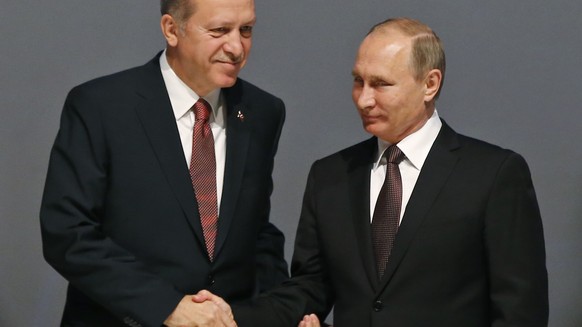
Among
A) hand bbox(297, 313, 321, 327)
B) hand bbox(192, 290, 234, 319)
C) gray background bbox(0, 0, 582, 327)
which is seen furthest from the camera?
gray background bbox(0, 0, 582, 327)

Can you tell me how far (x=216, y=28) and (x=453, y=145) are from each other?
0.62m

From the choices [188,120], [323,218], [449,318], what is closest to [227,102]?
[188,120]

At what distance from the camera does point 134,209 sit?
315cm

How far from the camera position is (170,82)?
3258mm

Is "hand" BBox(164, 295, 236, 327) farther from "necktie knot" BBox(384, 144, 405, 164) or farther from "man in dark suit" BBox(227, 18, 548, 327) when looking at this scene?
"necktie knot" BBox(384, 144, 405, 164)

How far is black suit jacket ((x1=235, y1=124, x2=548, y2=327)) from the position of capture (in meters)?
3.02

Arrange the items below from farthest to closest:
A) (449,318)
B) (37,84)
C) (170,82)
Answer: (37,84) → (170,82) → (449,318)

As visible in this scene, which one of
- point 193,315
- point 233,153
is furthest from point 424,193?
point 193,315

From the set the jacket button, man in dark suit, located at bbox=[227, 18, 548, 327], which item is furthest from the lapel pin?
the jacket button

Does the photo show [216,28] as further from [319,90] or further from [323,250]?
[319,90]

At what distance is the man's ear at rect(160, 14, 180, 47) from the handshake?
0.60 meters

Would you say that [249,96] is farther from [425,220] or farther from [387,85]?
[425,220]

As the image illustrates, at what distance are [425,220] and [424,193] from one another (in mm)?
64

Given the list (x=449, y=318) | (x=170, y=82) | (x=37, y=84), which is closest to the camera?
(x=449, y=318)
